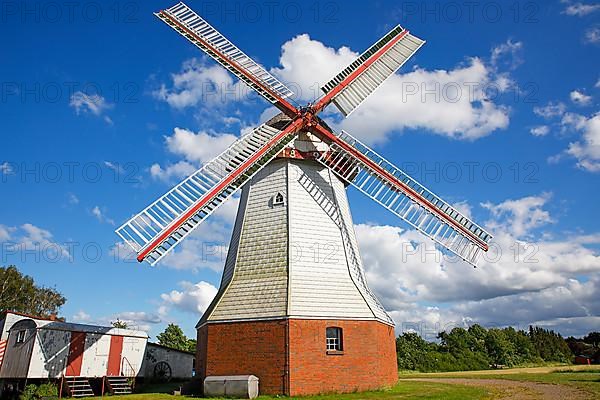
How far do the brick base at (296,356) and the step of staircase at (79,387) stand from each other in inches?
237

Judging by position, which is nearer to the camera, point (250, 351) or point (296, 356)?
point (296, 356)

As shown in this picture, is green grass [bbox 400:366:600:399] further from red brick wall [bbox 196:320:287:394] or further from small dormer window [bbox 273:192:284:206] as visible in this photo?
small dormer window [bbox 273:192:284:206]

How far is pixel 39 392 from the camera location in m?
17.1

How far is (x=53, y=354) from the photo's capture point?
1858 centimetres

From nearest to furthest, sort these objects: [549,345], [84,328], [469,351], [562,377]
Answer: [84,328] < [562,377] < [469,351] < [549,345]

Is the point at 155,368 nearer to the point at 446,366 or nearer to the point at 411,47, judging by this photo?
the point at 411,47

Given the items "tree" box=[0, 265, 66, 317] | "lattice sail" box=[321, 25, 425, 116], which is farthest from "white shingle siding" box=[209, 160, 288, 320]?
"tree" box=[0, 265, 66, 317]

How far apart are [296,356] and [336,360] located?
4.96ft

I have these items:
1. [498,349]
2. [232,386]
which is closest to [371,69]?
[232,386]

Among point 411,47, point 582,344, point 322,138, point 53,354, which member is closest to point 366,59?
point 411,47

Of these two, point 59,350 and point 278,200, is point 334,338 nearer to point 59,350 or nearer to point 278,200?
point 278,200

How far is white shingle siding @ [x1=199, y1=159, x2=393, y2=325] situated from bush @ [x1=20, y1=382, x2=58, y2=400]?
19.3ft

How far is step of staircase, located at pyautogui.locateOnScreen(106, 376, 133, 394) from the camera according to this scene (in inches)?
794

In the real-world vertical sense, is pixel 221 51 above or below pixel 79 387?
above
